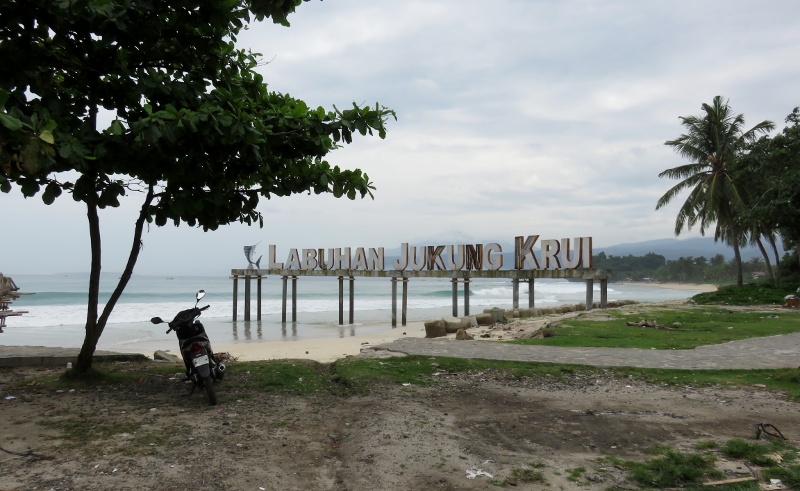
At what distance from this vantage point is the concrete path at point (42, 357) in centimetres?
804

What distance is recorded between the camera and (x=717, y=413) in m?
5.65

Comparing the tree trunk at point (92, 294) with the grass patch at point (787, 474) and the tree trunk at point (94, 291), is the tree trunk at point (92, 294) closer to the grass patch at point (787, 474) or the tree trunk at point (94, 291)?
the tree trunk at point (94, 291)

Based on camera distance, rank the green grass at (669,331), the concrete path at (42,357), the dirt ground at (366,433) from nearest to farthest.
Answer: the dirt ground at (366,433) < the concrete path at (42,357) < the green grass at (669,331)

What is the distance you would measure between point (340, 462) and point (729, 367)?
6.46 meters

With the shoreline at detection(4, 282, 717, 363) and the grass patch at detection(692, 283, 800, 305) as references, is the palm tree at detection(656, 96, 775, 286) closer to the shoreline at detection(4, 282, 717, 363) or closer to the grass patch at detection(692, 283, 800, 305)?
the grass patch at detection(692, 283, 800, 305)

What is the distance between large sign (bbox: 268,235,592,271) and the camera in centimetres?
1883

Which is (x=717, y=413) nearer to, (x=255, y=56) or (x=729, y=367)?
(x=729, y=367)

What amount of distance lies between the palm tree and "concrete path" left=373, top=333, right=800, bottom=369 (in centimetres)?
2003

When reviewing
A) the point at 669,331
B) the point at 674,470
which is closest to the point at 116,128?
the point at 674,470

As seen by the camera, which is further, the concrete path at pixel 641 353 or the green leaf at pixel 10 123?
the concrete path at pixel 641 353

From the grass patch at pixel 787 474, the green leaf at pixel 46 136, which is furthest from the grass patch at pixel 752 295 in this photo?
the green leaf at pixel 46 136

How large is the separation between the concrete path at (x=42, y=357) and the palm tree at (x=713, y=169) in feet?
93.1

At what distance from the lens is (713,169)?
29391 millimetres

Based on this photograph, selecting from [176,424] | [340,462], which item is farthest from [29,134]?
[340,462]
